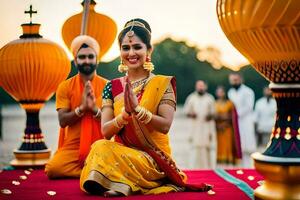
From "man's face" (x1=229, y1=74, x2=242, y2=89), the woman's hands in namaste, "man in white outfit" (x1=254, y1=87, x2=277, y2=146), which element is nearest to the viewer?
the woman's hands in namaste

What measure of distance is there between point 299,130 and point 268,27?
0.74m

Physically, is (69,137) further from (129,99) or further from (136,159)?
(129,99)

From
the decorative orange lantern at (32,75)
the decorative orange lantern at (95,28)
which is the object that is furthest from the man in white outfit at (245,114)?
the decorative orange lantern at (32,75)

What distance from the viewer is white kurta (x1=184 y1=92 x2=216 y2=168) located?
11422 millimetres

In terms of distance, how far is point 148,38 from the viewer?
5371mm

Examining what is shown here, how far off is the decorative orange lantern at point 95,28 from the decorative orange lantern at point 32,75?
0.29 metres

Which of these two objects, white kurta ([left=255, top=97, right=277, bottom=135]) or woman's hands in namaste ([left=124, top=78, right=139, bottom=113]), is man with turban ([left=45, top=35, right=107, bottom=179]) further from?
white kurta ([left=255, top=97, right=277, bottom=135])

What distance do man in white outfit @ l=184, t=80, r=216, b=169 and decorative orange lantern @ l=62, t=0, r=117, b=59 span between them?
3.98 meters

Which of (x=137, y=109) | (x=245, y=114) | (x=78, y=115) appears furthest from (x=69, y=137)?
(x=245, y=114)

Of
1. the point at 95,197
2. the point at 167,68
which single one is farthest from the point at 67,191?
the point at 167,68

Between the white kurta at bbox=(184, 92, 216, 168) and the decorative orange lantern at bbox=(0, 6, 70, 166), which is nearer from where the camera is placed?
the decorative orange lantern at bbox=(0, 6, 70, 166)

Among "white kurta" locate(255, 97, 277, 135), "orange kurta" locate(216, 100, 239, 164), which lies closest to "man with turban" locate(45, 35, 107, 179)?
"orange kurta" locate(216, 100, 239, 164)

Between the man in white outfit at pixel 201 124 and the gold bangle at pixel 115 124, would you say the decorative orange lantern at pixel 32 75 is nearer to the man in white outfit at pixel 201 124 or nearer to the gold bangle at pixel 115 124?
the gold bangle at pixel 115 124

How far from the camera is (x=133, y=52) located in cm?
525
